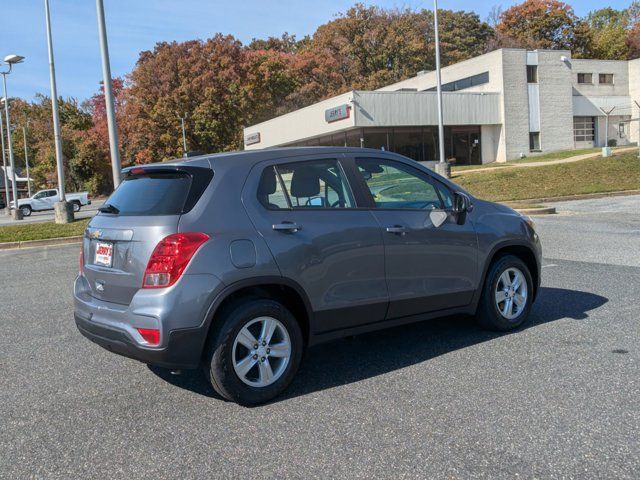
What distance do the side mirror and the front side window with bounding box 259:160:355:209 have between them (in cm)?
106

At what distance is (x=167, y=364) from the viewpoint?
3.84 meters

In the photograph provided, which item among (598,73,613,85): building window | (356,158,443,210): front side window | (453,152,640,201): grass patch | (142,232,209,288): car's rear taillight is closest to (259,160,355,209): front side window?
(356,158,443,210): front side window

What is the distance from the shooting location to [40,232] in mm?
17578

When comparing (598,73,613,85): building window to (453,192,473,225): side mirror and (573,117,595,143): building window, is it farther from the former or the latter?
(453,192,473,225): side mirror

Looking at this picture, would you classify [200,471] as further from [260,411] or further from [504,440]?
[504,440]

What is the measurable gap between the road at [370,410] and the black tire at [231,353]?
0.35 ft

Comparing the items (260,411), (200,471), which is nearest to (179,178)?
(260,411)

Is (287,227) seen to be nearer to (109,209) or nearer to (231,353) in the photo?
(231,353)

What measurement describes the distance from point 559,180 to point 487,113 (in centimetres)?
1727

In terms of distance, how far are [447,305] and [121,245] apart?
2.72 m

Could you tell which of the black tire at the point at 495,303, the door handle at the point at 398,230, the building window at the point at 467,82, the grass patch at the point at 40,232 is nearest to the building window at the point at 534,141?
the building window at the point at 467,82

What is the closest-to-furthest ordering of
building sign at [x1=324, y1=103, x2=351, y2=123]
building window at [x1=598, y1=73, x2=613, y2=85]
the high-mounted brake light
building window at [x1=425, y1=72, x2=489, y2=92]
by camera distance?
the high-mounted brake light < building sign at [x1=324, y1=103, x2=351, y2=123] < building window at [x1=425, y1=72, x2=489, y2=92] < building window at [x1=598, y1=73, x2=613, y2=85]

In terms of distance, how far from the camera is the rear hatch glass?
3.93 m

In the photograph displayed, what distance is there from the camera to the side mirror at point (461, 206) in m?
5.13
